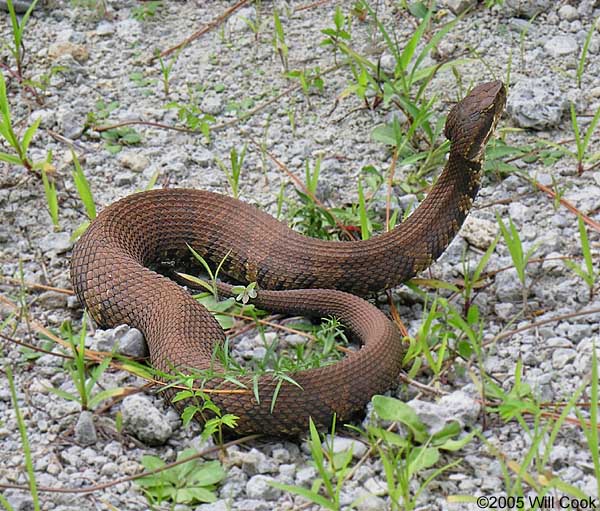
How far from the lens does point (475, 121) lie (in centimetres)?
507

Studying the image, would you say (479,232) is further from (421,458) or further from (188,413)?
(188,413)

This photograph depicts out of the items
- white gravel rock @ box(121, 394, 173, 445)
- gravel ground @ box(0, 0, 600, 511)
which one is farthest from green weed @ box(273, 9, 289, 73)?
white gravel rock @ box(121, 394, 173, 445)

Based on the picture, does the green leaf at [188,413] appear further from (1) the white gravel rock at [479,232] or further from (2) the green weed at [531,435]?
(1) the white gravel rock at [479,232]

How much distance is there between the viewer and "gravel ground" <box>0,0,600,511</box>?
3943 millimetres

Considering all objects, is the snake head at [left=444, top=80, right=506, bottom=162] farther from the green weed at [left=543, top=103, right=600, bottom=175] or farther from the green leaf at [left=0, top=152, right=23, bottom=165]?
the green leaf at [left=0, top=152, right=23, bottom=165]

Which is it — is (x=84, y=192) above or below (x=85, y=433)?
above

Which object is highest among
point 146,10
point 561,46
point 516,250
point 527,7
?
point 527,7

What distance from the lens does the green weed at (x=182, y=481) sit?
3.75m

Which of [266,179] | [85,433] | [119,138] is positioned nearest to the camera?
[85,433]

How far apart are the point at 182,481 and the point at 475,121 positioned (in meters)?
2.40

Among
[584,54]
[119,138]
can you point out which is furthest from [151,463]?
[584,54]

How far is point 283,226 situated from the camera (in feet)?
17.5

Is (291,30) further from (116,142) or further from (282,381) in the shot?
(282,381)

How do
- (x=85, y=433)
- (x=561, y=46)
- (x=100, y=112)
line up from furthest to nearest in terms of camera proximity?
(x=561, y=46) < (x=100, y=112) < (x=85, y=433)
